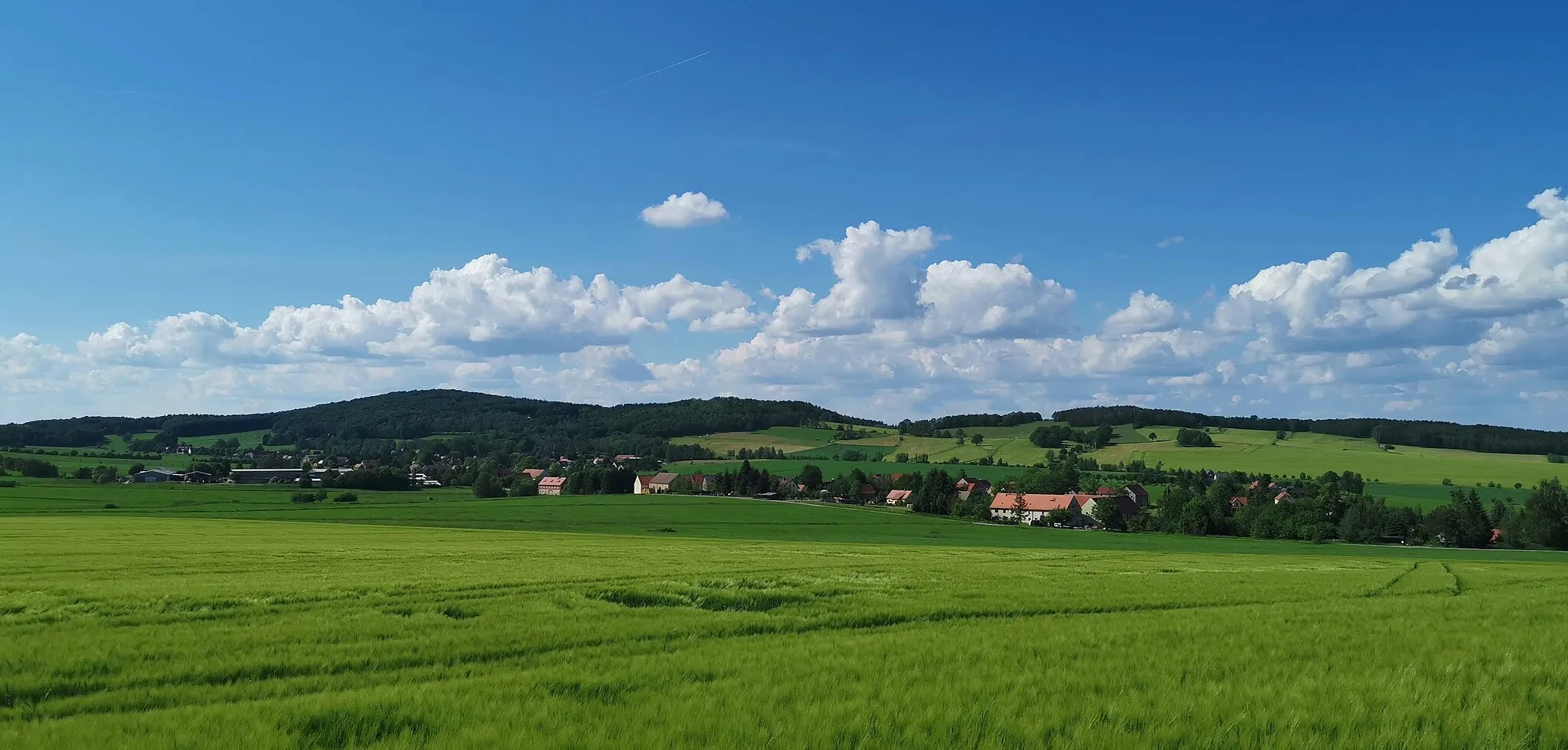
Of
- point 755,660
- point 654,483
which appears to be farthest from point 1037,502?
point 755,660

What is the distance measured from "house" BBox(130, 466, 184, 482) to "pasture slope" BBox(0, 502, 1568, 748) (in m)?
152

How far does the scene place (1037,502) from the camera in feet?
431

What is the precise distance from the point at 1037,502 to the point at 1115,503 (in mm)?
16645

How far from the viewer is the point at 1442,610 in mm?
18609

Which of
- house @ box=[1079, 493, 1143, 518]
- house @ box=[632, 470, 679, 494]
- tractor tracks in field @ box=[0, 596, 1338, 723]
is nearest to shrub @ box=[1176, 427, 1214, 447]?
house @ box=[1079, 493, 1143, 518]

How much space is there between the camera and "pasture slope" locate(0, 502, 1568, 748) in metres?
7.70

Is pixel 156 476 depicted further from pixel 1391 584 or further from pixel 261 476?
pixel 1391 584

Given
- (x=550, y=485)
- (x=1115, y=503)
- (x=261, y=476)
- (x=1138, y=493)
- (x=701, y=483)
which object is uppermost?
(x=1115, y=503)

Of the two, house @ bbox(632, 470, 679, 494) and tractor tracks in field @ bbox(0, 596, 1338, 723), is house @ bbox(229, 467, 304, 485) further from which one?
tractor tracks in field @ bbox(0, 596, 1338, 723)

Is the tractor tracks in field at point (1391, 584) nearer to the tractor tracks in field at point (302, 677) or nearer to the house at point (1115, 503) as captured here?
the tractor tracks in field at point (302, 677)

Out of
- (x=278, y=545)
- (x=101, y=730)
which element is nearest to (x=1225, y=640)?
(x=101, y=730)

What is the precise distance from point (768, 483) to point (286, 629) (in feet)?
473

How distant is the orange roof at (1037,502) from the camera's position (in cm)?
12973

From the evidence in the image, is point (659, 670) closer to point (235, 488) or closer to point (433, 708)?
point (433, 708)
